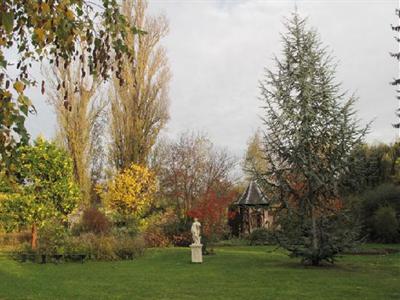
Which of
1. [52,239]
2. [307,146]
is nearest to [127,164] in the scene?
[52,239]

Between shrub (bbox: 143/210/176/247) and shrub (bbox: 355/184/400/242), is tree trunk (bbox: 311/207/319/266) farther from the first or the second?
shrub (bbox: 355/184/400/242)

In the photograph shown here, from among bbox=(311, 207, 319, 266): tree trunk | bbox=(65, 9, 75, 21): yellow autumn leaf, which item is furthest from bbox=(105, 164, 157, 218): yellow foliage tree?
bbox=(65, 9, 75, 21): yellow autumn leaf

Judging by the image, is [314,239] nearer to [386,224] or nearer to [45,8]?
[386,224]

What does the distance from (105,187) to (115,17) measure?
28764 mm

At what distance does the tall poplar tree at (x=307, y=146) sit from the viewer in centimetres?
1386

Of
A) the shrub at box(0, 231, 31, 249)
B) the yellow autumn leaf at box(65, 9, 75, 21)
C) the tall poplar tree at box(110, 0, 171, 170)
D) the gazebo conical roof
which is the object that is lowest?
the shrub at box(0, 231, 31, 249)

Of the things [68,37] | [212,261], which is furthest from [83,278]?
[68,37]

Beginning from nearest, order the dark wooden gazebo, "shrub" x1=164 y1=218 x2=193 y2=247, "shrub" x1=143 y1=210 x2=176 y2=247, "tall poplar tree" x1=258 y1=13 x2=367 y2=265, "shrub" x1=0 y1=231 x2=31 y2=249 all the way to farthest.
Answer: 1. "tall poplar tree" x1=258 y1=13 x2=367 y2=265
2. "shrub" x1=0 y1=231 x2=31 y2=249
3. "shrub" x1=143 y1=210 x2=176 y2=247
4. "shrub" x1=164 y1=218 x2=193 y2=247
5. the dark wooden gazebo

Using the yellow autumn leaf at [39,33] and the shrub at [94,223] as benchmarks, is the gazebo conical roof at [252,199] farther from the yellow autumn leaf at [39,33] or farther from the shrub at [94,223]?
the yellow autumn leaf at [39,33]

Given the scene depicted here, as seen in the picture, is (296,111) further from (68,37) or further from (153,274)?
(68,37)

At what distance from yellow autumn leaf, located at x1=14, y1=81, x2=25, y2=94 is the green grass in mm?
7341

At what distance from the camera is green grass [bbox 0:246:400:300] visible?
9.46 meters

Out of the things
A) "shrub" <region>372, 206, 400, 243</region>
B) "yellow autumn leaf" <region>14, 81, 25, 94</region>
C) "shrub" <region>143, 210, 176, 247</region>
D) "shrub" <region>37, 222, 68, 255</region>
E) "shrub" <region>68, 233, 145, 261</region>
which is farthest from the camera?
"shrub" <region>372, 206, 400, 243</region>

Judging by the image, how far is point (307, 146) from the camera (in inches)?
554
